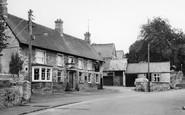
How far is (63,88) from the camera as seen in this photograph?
36438 mm

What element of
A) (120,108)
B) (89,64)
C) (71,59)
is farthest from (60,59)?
(120,108)

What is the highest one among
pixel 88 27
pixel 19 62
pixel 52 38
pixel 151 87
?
pixel 88 27

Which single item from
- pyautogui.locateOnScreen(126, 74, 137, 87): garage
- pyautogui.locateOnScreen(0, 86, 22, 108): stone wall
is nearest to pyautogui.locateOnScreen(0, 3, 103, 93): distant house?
pyautogui.locateOnScreen(0, 86, 22, 108): stone wall

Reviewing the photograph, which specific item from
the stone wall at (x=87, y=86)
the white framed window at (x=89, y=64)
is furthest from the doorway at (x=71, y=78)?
the white framed window at (x=89, y=64)

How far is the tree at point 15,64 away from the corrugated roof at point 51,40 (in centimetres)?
188

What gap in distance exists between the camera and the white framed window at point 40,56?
31.8 m

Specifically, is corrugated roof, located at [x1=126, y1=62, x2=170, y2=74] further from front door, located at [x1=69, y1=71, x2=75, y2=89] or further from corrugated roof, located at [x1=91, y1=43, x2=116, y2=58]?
front door, located at [x1=69, y1=71, x2=75, y2=89]

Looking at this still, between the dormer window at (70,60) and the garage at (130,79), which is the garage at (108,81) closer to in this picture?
the garage at (130,79)

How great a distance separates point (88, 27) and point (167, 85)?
21705 millimetres

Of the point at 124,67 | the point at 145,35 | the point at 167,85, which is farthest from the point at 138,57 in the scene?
the point at 167,85

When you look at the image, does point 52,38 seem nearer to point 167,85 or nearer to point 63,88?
point 63,88

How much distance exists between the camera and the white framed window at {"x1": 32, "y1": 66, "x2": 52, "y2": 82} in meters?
31.0

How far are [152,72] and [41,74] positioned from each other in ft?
108

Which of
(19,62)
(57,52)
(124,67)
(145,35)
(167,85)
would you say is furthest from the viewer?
(145,35)
